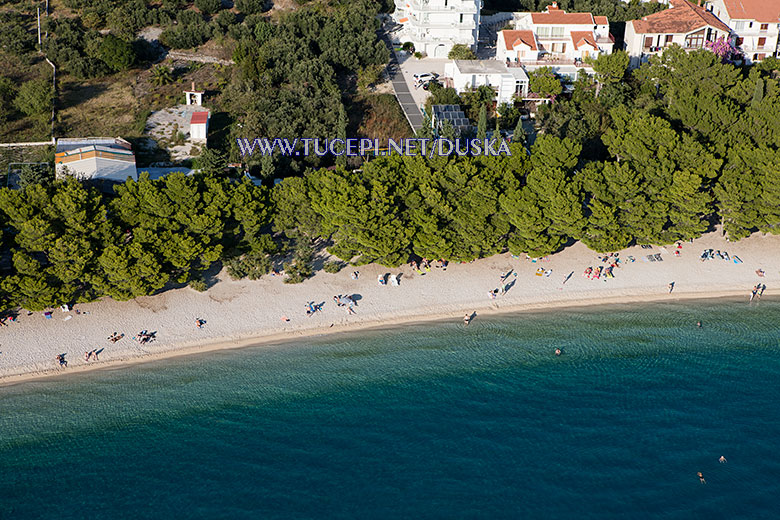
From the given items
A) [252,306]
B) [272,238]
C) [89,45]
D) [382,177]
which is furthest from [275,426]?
[89,45]

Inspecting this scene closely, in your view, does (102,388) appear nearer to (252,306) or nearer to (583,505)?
(252,306)

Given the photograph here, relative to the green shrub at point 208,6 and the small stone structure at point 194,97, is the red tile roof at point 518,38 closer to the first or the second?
the small stone structure at point 194,97

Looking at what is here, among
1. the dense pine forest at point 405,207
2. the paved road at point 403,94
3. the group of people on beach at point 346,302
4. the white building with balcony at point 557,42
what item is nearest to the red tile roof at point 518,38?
the white building with balcony at point 557,42

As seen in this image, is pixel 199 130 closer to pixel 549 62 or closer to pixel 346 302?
pixel 346 302

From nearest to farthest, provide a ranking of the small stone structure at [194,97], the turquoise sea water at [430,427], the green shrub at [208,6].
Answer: the turquoise sea water at [430,427] < the small stone structure at [194,97] < the green shrub at [208,6]

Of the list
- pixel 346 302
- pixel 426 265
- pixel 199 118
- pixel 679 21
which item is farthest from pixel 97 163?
pixel 679 21

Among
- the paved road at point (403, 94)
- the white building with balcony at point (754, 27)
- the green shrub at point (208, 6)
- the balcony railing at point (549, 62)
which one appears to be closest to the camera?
the paved road at point (403, 94)
